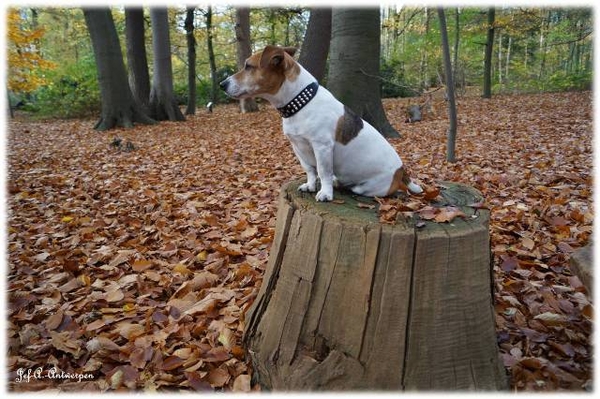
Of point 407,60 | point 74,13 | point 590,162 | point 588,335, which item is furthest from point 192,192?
point 74,13

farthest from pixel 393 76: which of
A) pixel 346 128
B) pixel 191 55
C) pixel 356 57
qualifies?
pixel 346 128

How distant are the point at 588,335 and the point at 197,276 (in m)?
3.08

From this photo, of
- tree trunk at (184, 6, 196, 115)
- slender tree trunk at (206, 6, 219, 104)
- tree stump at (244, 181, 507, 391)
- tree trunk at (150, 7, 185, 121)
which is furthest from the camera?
slender tree trunk at (206, 6, 219, 104)

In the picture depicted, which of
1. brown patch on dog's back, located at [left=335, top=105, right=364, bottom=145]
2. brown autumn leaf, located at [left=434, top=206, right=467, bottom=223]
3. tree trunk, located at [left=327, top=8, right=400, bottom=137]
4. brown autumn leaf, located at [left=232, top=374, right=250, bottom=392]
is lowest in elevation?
brown autumn leaf, located at [left=232, top=374, right=250, bottom=392]

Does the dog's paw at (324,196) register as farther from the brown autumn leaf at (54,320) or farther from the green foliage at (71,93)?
the green foliage at (71,93)

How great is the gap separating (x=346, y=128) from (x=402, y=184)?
0.63 metres

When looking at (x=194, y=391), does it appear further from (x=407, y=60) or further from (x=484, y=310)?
(x=407, y=60)

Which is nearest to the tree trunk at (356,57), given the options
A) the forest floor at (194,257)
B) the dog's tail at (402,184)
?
the forest floor at (194,257)

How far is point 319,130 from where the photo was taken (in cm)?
278

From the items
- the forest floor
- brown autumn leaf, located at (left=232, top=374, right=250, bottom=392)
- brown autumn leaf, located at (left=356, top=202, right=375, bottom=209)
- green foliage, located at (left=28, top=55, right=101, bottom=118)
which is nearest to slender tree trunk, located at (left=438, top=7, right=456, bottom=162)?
the forest floor

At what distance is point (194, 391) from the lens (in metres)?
2.47

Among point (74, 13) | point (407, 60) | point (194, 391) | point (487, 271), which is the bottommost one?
point (194, 391)

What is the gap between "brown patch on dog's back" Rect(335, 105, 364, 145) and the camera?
9.51ft

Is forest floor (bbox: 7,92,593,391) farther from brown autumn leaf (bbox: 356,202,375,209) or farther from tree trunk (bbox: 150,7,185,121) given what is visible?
tree trunk (bbox: 150,7,185,121)
